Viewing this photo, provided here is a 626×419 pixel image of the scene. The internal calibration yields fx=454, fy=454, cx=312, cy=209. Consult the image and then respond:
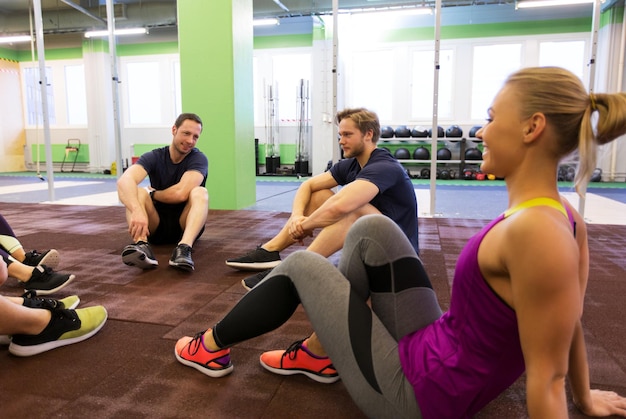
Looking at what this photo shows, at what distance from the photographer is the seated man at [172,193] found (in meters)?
2.58

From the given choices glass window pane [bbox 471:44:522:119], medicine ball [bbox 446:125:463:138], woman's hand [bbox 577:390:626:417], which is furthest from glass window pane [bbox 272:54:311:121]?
woman's hand [bbox 577:390:626:417]

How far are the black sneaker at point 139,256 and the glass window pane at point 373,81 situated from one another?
287 inches

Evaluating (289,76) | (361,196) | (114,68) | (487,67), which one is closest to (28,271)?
(361,196)

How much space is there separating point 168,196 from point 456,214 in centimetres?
296

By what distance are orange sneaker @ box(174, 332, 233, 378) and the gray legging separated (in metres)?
0.25

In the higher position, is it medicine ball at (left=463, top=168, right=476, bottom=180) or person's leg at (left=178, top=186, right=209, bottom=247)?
person's leg at (left=178, top=186, right=209, bottom=247)

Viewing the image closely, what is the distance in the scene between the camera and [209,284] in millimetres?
2344

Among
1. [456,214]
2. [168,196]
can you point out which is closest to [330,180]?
[168,196]

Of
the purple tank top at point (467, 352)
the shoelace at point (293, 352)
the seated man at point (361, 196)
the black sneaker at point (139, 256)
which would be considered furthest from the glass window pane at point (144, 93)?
the purple tank top at point (467, 352)

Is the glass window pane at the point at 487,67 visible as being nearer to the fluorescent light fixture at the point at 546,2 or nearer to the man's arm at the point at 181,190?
the fluorescent light fixture at the point at 546,2

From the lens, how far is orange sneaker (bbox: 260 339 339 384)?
1.38m

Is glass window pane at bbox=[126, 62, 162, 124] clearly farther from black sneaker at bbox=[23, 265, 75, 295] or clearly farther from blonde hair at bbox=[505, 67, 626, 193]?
blonde hair at bbox=[505, 67, 626, 193]

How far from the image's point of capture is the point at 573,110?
0.75 metres

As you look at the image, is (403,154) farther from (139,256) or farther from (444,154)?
(139,256)
